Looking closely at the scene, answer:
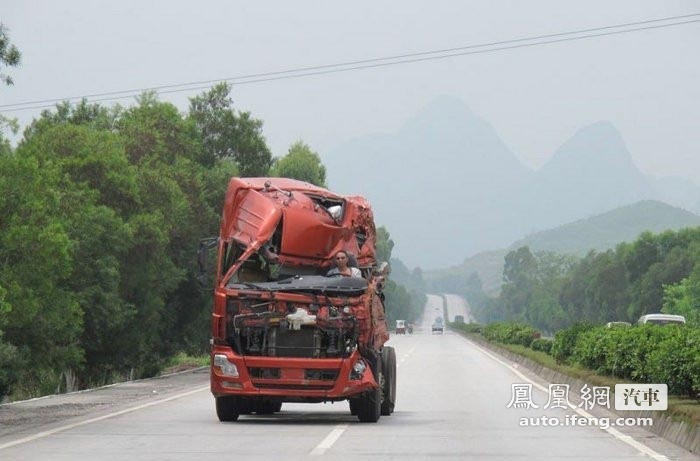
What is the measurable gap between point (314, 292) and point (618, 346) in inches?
344

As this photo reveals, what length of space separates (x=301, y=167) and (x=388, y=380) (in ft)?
218

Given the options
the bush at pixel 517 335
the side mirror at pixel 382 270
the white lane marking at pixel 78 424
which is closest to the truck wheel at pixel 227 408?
the white lane marking at pixel 78 424

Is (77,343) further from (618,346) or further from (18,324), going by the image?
(618,346)

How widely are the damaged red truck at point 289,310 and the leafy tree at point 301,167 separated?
207 feet

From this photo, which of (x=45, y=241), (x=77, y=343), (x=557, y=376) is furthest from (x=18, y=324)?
(x=557, y=376)

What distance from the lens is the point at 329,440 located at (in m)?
17.2

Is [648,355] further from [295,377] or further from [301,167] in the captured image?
[301,167]

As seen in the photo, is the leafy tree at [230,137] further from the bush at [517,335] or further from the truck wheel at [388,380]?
the truck wheel at [388,380]

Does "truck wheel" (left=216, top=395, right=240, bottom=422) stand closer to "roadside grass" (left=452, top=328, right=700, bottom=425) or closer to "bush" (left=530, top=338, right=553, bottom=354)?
"roadside grass" (left=452, top=328, right=700, bottom=425)

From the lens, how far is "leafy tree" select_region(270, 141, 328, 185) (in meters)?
87.4

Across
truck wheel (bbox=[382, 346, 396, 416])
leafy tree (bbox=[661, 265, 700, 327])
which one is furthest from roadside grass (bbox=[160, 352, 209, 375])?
leafy tree (bbox=[661, 265, 700, 327])

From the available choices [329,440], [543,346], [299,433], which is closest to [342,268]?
[299,433]

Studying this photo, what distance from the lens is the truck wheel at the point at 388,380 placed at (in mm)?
21938

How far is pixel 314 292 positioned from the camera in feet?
64.2
